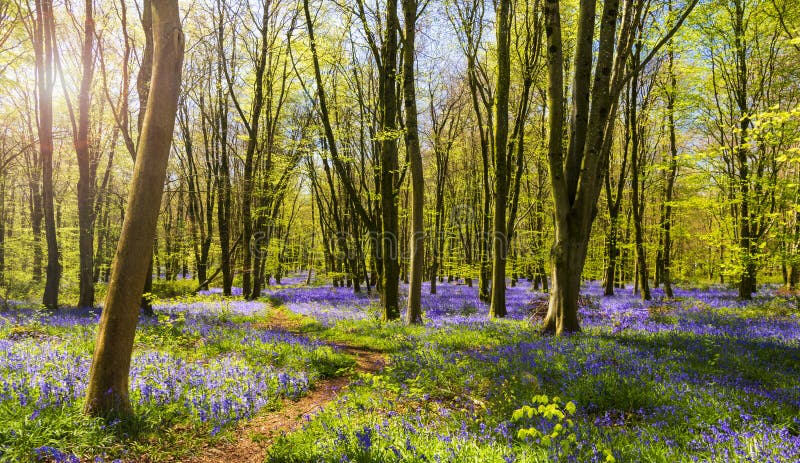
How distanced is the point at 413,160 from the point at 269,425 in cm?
744

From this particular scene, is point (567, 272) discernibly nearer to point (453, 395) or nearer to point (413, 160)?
point (453, 395)

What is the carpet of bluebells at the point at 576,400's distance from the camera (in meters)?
3.43

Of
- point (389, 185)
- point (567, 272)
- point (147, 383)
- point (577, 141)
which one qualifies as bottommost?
point (147, 383)

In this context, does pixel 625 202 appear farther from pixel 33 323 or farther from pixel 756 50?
pixel 33 323

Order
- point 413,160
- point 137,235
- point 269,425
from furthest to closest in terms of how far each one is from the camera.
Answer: point 413,160
point 269,425
point 137,235

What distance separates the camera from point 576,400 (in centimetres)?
470

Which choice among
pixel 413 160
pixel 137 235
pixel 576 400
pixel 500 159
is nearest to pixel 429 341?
pixel 576 400

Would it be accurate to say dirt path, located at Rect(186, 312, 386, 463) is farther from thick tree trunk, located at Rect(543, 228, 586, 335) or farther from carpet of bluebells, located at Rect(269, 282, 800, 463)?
thick tree trunk, located at Rect(543, 228, 586, 335)

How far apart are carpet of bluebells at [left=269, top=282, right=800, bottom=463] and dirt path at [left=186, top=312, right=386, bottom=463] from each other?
1.34 ft

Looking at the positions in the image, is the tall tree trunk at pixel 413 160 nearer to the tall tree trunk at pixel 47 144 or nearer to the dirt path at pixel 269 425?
the dirt path at pixel 269 425

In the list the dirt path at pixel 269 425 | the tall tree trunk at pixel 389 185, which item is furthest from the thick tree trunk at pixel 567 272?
the tall tree trunk at pixel 389 185

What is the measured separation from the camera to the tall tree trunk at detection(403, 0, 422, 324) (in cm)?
1033

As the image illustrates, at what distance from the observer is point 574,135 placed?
8.02 m

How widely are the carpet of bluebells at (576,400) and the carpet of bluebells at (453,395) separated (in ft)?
0.08
